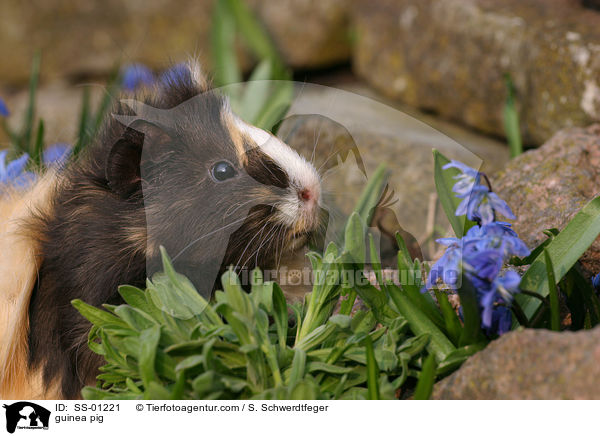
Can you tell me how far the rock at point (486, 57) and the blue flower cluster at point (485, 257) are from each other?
1451 mm

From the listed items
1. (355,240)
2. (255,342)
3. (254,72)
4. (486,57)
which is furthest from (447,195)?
(254,72)

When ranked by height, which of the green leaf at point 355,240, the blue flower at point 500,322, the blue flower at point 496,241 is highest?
the green leaf at point 355,240

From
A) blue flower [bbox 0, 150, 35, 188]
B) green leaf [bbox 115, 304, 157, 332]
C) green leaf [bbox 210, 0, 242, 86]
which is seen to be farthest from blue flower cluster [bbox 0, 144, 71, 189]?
green leaf [bbox 210, 0, 242, 86]

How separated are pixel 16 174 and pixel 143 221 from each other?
0.75m

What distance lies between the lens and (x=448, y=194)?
5.80 feet

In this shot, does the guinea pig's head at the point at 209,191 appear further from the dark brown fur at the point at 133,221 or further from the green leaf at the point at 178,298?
the green leaf at the point at 178,298

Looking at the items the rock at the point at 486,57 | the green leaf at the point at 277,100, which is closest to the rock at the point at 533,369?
the green leaf at the point at 277,100

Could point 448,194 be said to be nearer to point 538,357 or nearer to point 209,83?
point 538,357

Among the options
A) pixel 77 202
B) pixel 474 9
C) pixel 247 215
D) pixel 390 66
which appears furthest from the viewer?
pixel 390 66

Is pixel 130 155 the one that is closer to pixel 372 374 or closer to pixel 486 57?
pixel 372 374

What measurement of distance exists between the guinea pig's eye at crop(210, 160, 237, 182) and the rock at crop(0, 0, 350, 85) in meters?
3.09

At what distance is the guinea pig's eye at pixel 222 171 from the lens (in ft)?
5.36

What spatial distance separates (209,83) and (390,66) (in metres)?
2.26
